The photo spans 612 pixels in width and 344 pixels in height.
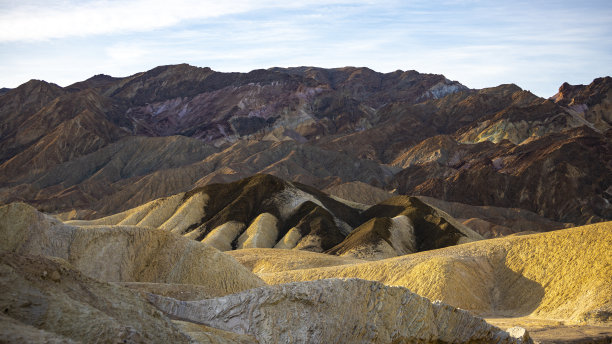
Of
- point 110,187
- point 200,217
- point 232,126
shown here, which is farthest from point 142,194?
point 232,126

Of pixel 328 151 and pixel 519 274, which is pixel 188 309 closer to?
pixel 519 274

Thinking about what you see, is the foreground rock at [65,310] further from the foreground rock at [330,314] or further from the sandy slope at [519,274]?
the sandy slope at [519,274]

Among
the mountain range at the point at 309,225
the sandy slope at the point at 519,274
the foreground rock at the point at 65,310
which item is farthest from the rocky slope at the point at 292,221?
the foreground rock at the point at 65,310

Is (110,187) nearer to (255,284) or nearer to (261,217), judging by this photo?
(261,217)

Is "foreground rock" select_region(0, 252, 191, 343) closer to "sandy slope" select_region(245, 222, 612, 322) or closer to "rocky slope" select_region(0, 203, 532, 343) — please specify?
"rocky slope" select_region(0, 203, 532, 343)

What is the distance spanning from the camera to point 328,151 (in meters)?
158

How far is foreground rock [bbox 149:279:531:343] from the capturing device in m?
18.5

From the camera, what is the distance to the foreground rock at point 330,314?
727 inches

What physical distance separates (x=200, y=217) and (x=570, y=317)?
50.8 metres

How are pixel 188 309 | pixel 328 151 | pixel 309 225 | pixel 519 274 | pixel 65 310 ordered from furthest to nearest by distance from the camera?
pixel 328 151, pixel 309 225, pixel 519 274, pixel 188 309, pixel 65 310

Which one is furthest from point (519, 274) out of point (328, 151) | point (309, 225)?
point (328, 151)

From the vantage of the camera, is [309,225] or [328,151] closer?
[309,225]

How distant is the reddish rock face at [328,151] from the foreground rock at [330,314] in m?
96.6

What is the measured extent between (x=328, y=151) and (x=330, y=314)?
5442 inches
